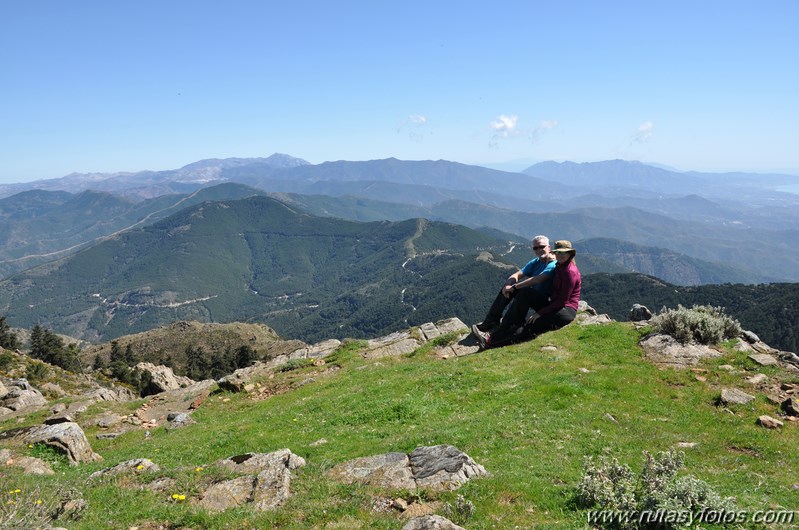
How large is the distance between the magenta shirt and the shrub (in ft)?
38.2

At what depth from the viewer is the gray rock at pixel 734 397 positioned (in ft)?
43.7

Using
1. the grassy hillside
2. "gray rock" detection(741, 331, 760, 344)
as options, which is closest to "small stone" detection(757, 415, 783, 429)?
"gray rock" detection(741, 331, 760, 344)

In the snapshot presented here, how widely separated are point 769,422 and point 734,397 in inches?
65.1

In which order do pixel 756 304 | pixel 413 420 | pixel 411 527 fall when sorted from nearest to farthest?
pixel 411 527 → pixel 413 420 → pixel 756 304

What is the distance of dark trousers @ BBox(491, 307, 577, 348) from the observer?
805 inches

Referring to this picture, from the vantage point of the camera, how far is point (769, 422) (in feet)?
39.0

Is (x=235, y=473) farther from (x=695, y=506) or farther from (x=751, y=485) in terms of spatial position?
(x=751, y=485)

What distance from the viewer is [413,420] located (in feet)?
47.1

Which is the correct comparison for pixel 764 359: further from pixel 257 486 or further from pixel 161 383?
pixel 161 383

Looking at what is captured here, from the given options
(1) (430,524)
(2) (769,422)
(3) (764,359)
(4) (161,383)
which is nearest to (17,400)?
(4) (161,383)

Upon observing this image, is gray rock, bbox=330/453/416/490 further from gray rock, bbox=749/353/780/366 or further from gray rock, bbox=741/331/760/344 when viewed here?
gray rock, bbox=741/331/760/344

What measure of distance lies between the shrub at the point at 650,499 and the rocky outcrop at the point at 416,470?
241cm

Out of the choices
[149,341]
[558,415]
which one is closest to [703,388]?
[558,415]

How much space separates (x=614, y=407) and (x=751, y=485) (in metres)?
4.66
